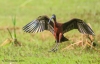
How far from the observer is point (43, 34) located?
10.4 m

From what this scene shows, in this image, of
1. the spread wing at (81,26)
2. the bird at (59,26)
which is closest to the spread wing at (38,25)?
the bird at (59,26)

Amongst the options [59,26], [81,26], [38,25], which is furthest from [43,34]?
[59,26]

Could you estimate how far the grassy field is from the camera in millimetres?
7551

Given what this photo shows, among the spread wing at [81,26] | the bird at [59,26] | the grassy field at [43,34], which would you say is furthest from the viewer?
the spread wing at [81,26]

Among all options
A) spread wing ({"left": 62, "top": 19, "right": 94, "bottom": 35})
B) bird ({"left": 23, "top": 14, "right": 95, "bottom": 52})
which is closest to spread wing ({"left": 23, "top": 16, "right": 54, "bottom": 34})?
bird ({"left": 23, "top": 14, "right": 95, "bottom": 52})

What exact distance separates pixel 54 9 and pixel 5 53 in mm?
5739

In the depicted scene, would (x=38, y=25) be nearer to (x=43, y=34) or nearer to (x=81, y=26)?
(x=81, y=26)

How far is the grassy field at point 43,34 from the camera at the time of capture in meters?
7.55

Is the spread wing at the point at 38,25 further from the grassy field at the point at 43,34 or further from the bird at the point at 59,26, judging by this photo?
the grassy field at the point at 43,34

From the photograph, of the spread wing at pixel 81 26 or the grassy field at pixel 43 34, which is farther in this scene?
the spread wing at pixel 81 26

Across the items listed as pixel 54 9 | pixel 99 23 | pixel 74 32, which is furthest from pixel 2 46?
pixel 54 9

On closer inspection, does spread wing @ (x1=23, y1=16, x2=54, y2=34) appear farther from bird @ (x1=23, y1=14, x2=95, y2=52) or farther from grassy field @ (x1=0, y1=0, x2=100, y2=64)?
grassy field @ (x1=0, y1=0, x2=100, y2=64)

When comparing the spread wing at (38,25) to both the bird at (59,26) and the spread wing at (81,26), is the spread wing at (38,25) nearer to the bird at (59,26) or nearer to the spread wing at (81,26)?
the bird at (59,26)

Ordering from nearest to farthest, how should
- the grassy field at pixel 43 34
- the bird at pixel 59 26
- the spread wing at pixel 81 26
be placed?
the grassy field at pixel 43 34 < the bird at pixel 59 26 < the spread wing at pixel 81 26
